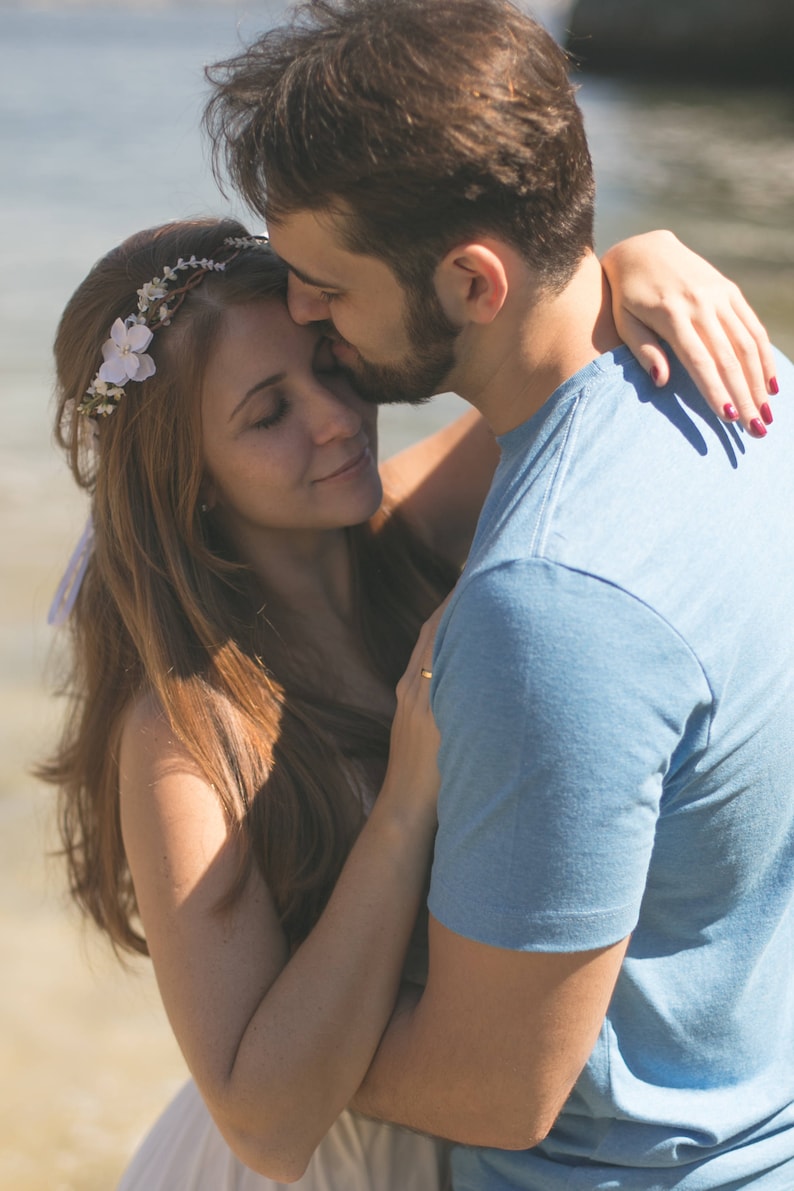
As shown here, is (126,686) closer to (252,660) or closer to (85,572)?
(252,660)

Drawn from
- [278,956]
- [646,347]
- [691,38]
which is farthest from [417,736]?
[691,38]

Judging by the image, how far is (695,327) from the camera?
194cm

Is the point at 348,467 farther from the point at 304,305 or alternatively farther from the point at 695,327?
the point at 695,327

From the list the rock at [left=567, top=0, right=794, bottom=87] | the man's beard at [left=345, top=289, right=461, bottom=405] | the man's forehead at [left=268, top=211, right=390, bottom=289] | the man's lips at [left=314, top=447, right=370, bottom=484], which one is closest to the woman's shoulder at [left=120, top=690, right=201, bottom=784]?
the man's lips at [left=314, top=447, right=370, bottom=484]

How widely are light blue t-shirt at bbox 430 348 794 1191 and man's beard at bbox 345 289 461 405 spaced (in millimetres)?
149

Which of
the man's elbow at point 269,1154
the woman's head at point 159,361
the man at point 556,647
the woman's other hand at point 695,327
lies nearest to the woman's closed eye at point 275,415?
the woman's head at point 159,361

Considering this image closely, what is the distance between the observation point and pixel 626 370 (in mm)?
1840

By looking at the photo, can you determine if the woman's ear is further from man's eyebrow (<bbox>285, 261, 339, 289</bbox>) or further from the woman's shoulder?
man's eyebrow (<bbox>285, 261, 339, 289</bbox>)

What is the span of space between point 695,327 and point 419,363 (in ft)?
1.31

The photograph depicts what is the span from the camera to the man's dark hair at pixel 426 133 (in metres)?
1.76

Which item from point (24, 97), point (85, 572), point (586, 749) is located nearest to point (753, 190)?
point (24, 97)

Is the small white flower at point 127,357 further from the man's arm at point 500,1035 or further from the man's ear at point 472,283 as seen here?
the man's arm at point 500,1035

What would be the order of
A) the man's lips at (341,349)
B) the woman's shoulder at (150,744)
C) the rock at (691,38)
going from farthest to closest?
the rock at (691,38), the man's lips at (341,349), the woman's shoulder at (150,744)

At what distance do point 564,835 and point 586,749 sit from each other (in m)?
0.11
